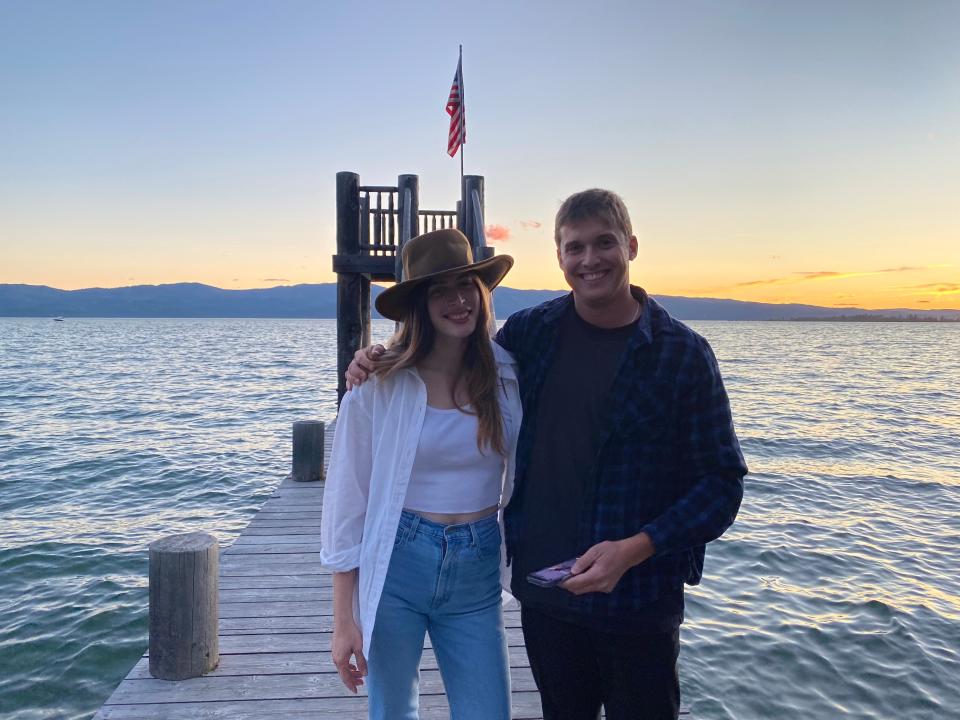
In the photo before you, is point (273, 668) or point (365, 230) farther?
point (365, 230)

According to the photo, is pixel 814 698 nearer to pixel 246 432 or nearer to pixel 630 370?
pixel 630 370

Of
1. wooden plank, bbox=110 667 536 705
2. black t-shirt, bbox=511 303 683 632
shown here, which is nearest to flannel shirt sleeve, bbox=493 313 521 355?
black t-shirt, bbox=511 303 683 632

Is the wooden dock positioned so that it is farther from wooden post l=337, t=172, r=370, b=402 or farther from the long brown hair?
wooden post l=337, t=172, r=370, b=402

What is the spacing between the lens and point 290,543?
700 cm

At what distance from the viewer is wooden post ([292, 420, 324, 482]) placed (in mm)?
9383

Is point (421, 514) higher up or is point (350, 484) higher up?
point (350, 484)

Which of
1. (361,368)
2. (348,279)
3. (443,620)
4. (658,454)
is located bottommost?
(443,620)

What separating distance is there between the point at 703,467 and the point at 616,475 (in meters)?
0.28

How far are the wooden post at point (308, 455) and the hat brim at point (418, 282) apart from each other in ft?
22.6

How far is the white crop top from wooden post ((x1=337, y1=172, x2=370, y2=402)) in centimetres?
671

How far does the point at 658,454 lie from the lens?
93.1 inches

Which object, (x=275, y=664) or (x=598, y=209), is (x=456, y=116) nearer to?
(x=275, y=664)

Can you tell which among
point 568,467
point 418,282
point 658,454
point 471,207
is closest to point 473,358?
point 418,282

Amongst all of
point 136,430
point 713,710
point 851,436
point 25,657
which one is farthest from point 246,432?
point 851,436
